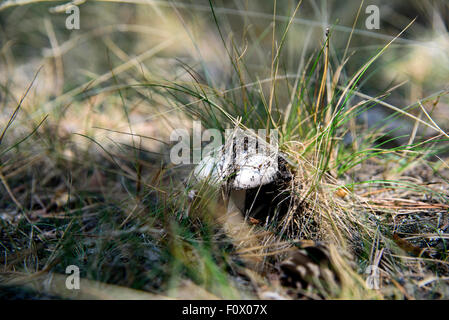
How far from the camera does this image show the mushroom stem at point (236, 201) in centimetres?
132

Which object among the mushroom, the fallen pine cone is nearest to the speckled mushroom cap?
the mushroom

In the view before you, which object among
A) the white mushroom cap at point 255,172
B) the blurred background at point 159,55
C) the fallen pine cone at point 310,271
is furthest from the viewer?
the blurred background at point 159,55

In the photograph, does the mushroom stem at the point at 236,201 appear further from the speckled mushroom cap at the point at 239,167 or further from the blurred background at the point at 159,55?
the blurred background at the point at 159,55

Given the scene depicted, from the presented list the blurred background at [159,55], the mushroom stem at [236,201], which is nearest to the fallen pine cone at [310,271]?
the mushroom stem at [236,201]

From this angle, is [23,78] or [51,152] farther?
[23,78]

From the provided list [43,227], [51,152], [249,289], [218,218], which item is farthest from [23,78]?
[249,289]

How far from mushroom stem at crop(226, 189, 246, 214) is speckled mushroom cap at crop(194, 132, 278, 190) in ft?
0.08

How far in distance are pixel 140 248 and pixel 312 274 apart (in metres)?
0.63

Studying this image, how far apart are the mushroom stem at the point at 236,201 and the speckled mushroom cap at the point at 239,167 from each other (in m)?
0.02

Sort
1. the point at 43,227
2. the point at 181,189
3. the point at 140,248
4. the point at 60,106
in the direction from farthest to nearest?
the point at 60,106
the point at 43,227
the point at 181,189
the point at 140,248

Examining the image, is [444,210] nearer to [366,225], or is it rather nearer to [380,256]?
[366,225]

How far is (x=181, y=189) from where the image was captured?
1.48m

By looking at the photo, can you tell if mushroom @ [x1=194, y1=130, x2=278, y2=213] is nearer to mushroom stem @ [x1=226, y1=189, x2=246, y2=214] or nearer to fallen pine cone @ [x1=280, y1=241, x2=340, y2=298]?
mushroom stem @ [x1=226, y1=189, x2=246, y2=214]

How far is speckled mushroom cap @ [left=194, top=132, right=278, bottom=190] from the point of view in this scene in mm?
1302
